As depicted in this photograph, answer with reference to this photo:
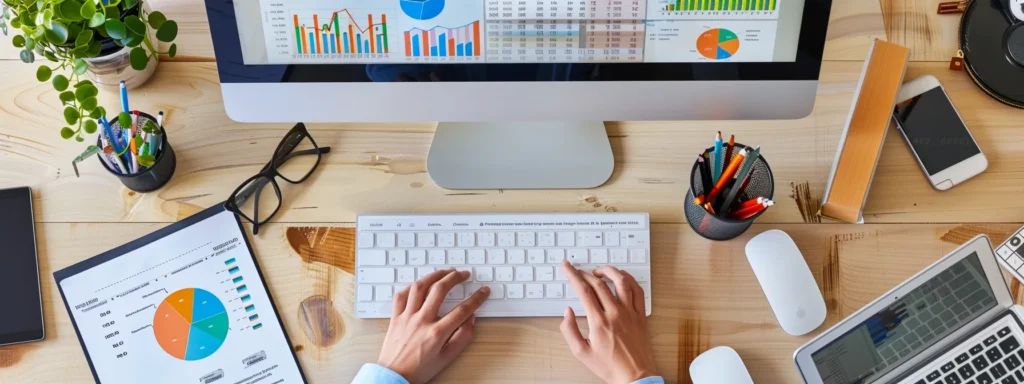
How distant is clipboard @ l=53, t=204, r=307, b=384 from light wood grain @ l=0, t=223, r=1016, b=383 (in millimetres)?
17

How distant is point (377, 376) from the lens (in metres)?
0.78

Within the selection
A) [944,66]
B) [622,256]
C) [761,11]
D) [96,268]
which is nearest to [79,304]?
[96,268]

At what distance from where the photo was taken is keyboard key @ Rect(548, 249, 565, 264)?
2.74 feet

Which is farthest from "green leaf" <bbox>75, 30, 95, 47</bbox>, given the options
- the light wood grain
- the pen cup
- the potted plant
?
the light wood grain

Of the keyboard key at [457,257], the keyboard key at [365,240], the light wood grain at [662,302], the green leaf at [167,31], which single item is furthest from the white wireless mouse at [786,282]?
the green leaf at [167,31]

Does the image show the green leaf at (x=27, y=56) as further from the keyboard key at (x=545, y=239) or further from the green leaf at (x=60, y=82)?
the keyboard key at (x=545, y=239)

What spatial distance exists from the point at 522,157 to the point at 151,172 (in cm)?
43

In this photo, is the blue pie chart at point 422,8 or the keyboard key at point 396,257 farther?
the keyboard key at point 396,257

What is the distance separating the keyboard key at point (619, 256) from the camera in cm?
84

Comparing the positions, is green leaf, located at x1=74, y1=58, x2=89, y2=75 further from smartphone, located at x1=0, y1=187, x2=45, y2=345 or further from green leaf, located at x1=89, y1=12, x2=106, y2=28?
smartphone, located at x1=0, y1=187, x2=45, y2=345

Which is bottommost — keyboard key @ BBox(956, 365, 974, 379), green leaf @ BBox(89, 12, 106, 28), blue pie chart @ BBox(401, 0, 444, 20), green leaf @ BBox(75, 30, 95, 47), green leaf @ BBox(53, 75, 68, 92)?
keyboard key @ BBox(956, 365, 974, 379)

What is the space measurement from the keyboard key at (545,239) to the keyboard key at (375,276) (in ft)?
0.56

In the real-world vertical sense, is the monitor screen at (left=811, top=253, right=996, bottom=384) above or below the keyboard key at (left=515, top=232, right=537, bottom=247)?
below

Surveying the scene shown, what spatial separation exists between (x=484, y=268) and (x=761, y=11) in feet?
1.30
